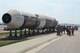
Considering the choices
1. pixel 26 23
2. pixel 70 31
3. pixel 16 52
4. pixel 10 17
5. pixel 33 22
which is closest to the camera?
pixel 16 52

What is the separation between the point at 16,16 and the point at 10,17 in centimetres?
91

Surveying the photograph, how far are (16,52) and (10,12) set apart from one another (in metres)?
18.3

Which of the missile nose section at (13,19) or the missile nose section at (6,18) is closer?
the missile nose section at (13,19)

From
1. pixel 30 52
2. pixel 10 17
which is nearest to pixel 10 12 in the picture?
pixel 10 17

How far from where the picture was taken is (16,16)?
34.2 meters

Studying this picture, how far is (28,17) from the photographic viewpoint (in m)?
39.1

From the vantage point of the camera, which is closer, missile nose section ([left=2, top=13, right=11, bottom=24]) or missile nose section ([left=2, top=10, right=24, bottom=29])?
missile nose section ([left=2, top=10, right=24, bottom=29])

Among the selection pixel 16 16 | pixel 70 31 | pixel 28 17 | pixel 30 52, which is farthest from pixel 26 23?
pixel 30 52

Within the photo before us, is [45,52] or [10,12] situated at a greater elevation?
[10,12]

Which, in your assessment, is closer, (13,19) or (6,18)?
(13,19)

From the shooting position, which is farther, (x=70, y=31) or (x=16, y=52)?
(x=70, y=31)

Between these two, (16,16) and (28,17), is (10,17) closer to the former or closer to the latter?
(16,16)

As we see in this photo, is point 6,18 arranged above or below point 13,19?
above

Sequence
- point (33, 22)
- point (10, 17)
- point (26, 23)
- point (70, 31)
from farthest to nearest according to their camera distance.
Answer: point (70, 31), point (33, 22), point (26, 23), point (10, 17)
